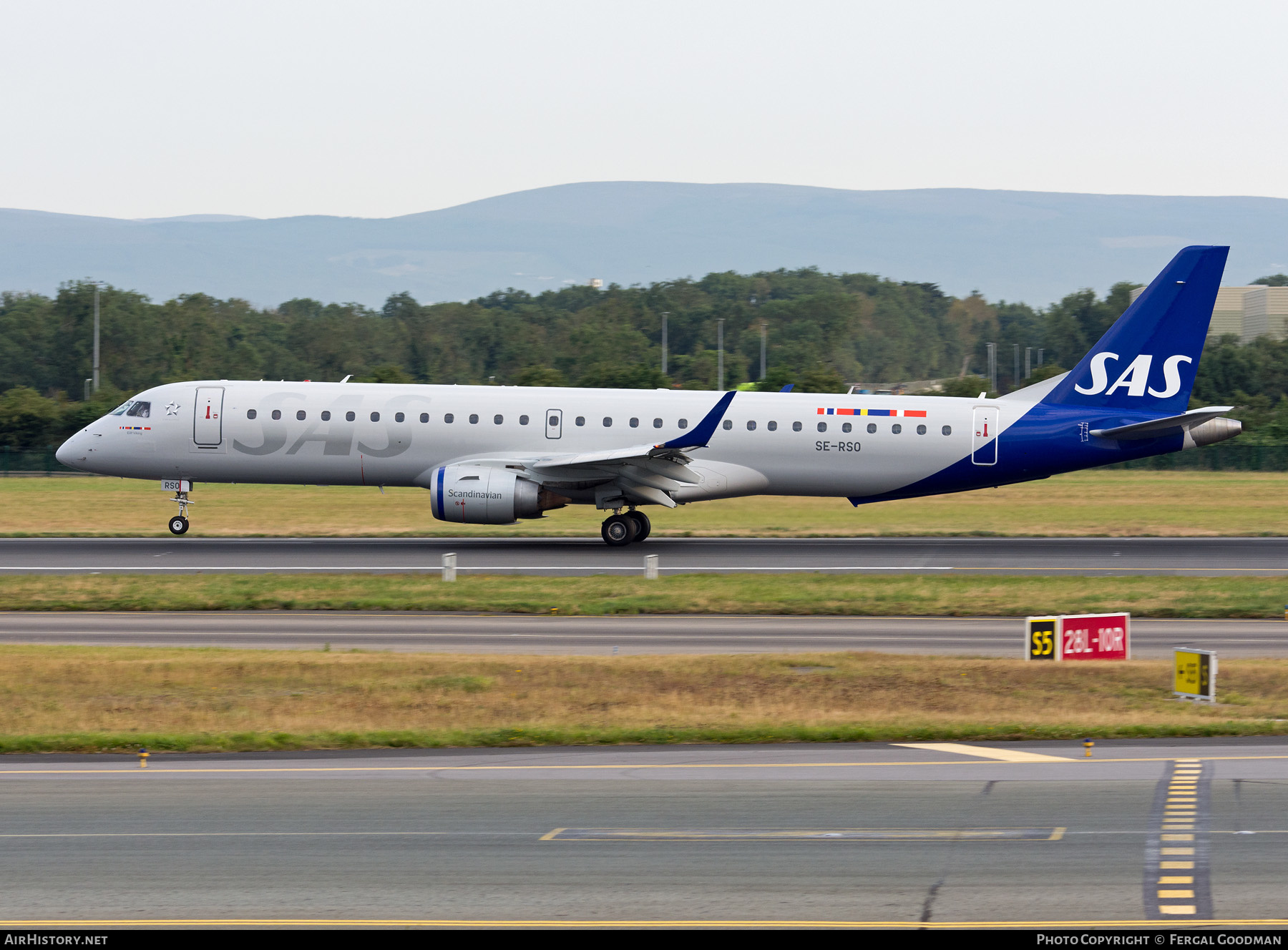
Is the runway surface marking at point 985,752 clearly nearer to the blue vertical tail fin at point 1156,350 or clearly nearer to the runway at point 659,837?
the runway at point 659,837

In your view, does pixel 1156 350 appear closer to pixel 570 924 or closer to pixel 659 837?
pixel 659 837

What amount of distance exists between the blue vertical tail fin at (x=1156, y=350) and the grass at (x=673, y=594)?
272 inches

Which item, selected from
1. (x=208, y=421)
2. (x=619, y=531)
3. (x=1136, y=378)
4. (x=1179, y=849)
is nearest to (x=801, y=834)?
(x=1179, y=849)

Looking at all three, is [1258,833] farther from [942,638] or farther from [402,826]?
[942,638]

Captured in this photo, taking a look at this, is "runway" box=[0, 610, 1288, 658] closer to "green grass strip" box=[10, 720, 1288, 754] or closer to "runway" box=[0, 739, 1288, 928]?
"green grass strip" box=[10, 720, 1288, 754]

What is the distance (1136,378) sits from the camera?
35.1 meters

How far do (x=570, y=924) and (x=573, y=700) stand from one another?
8.60 meters

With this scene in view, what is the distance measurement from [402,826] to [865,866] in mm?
4043

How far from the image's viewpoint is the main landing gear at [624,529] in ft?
115

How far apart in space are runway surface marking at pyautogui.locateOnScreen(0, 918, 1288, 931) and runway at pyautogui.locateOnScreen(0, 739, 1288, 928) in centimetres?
3

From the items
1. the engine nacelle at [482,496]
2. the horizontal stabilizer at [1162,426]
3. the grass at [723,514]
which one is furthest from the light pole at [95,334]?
the horizontal stabilizer at [1162,426]

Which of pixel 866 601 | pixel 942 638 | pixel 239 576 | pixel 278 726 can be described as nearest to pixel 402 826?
pixel 278 726

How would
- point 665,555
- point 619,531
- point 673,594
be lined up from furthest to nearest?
point 619,531 → point 665,555 → point 673,594

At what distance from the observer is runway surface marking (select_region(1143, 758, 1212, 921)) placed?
941 cm
